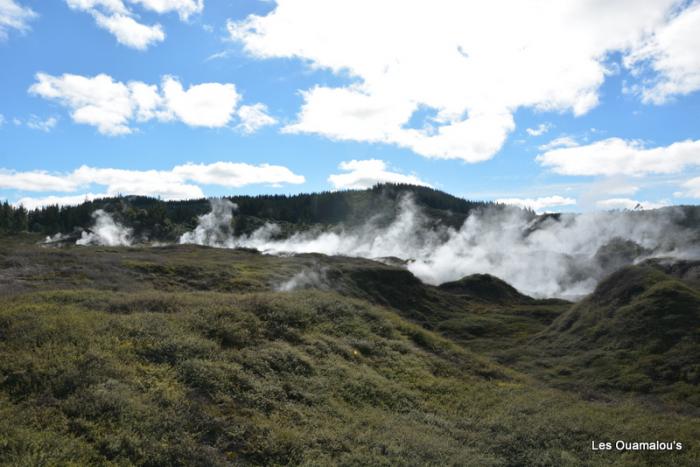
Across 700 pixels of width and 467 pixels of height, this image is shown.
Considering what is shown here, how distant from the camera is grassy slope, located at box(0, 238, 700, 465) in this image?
12.0 metres

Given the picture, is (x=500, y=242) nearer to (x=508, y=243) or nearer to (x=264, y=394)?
(x=508, y=243)

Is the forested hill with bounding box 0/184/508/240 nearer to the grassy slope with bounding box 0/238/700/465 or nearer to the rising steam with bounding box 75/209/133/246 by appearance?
the rising steam with bounding box 75/209/133/246

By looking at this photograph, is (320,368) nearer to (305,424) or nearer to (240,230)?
(305,424)

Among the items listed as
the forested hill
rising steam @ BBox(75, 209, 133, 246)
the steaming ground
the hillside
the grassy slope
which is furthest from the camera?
the forested hill

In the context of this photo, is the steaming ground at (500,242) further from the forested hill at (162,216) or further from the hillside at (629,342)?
the hillside at (629,342)

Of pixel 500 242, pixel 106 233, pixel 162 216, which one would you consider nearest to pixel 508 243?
pixel 500 242

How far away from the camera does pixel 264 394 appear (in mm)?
16266

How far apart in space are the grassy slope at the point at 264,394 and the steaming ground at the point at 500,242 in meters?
75.1

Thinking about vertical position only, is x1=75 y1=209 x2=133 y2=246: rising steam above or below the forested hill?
below

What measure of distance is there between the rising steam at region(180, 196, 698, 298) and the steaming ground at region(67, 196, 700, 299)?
0.24m

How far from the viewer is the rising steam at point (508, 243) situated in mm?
111438

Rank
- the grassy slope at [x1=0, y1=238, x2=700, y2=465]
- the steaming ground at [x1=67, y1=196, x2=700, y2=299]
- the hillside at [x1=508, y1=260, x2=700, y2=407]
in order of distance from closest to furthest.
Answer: the grassy slope at [x1=0, y1=238, x2=700, y2=465], the hillside at [x1=508, y1=260, x2=700, y2=407], the steaming ground at [x1=67, y1=196, x2=700, y2=299]

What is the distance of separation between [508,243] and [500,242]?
3.39 metres

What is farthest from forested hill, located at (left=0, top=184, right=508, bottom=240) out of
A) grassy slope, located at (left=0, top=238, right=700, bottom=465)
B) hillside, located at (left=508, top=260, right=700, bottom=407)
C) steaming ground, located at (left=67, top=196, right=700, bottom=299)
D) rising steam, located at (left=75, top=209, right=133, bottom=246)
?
grassy slope, located at (left=0, top=238, right=700, bottom=465)
